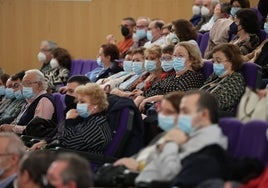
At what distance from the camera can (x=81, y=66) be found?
10.3m

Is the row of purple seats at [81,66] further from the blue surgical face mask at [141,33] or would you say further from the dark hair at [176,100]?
the dark hair at [176,100]

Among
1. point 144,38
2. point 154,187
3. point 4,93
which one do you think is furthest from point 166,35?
point 154,187

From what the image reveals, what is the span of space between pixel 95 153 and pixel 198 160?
1.89 meters

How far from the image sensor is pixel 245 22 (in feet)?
26.0

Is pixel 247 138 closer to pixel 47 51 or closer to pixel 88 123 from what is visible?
pixel 88 123

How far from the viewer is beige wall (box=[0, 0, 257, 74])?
1214 centimetres

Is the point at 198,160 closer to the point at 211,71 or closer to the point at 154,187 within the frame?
the point at 154,187

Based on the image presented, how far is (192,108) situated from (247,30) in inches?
122

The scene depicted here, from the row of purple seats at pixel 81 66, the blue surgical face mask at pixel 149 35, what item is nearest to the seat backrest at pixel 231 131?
the blue surgical face mask at pixel 149 35

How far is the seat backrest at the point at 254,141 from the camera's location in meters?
4.91

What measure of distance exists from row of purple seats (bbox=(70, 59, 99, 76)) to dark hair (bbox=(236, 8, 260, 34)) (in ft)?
9.25

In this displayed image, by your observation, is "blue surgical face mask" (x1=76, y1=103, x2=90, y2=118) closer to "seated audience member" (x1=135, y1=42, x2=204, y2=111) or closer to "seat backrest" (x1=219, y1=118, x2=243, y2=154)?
"seated audience member" (x1=135, y1=42, x2=204, y2=111)

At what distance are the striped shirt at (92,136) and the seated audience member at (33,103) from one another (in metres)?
1.33

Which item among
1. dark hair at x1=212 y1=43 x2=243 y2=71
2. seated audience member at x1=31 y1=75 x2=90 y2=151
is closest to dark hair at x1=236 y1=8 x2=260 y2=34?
dark hair at x1=212 y1=43 x2=243 y2=71
